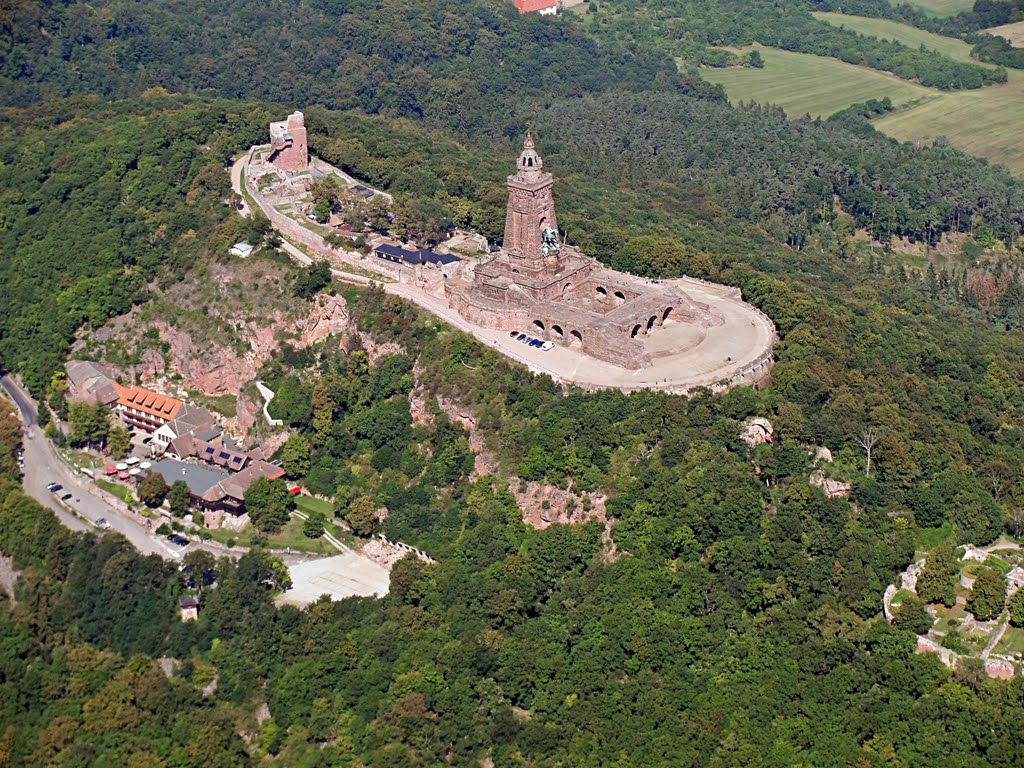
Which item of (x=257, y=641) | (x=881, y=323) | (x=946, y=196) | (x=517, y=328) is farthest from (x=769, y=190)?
(x=257, y=641)

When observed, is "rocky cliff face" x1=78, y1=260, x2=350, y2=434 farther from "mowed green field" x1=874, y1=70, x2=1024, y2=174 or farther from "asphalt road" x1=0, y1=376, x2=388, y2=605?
"mowed green field" x1=874, y1=70, x2=1024, y2=174

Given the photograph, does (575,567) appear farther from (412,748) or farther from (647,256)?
(647,256)

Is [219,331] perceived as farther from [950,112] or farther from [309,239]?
[950,112]

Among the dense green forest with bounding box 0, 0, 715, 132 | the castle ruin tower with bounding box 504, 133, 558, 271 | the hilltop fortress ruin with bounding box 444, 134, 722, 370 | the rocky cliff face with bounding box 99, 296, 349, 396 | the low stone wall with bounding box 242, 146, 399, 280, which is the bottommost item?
the dense green forest with bounding box 0, 0, 715, 132

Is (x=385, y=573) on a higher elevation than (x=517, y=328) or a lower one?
lower

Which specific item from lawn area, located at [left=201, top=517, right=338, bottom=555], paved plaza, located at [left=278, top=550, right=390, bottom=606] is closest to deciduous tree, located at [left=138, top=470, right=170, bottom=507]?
lawn area, located at [left=201, top=517, right=338, bottom=555]

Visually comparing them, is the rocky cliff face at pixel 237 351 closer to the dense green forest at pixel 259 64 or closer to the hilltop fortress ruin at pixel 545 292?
the hilltop fortress ruin at pixel 545 292
